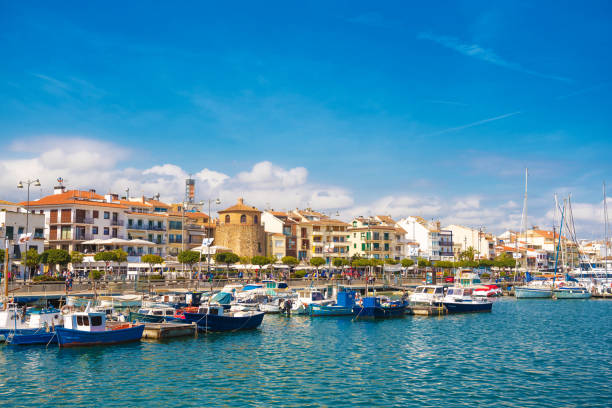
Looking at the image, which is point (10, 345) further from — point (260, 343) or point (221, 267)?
point (221, 267)

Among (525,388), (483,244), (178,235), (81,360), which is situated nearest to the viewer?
(525,388)

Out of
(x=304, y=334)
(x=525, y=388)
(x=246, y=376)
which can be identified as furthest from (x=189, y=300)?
(x=525, y=388)

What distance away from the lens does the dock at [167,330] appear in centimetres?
4081

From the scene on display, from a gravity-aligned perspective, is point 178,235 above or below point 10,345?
above

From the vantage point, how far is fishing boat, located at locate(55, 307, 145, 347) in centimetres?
3678

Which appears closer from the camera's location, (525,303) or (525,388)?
(525,388)

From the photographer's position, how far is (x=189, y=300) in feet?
167

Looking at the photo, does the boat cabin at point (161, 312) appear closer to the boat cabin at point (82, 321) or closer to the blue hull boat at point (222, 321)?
the blue hull boat at point (222, 321)

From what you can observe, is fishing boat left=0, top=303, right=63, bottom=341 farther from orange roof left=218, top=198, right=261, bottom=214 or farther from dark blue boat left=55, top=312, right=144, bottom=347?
orange roof left=218, top=198, right=261, bottom=214

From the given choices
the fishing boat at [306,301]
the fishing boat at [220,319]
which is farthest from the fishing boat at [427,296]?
the fishing boat at [220,319]

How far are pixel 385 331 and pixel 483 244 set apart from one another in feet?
383

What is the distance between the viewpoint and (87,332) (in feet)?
121

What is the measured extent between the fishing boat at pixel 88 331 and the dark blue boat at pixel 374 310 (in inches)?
959

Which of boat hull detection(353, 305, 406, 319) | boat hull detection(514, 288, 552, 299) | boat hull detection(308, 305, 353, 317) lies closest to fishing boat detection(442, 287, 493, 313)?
boat hull detection(353, 305, 406, 319)
